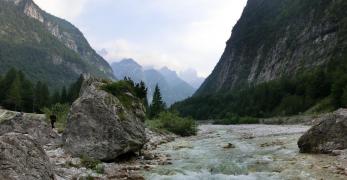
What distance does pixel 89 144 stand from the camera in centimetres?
3089

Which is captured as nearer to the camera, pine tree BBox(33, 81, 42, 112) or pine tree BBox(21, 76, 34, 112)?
pine tree BBox(21, 76, 34, 112)

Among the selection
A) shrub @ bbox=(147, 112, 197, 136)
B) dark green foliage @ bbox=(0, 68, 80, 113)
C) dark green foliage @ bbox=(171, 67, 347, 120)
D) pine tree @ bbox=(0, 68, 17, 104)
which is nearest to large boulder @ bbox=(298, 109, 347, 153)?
shrub @ bbox=(147, 112, 197, 136)

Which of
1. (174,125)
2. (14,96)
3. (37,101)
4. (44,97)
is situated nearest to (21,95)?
(37,101)

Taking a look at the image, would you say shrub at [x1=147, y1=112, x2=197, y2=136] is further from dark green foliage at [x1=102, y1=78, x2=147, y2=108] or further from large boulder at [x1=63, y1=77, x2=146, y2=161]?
large boulder at [x1=63, y1=77, x2=146, y2=161]

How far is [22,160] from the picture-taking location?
17734 mm

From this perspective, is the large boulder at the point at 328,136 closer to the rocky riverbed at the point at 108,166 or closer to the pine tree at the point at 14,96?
the rocky riverbed at the point at 108,166

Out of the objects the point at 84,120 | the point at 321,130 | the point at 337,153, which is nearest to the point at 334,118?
the point at 321,130

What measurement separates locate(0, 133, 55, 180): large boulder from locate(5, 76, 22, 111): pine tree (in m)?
111

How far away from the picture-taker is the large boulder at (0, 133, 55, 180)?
16734 mm

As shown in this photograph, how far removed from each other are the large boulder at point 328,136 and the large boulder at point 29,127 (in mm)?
22568

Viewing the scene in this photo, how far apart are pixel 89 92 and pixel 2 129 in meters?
11.1

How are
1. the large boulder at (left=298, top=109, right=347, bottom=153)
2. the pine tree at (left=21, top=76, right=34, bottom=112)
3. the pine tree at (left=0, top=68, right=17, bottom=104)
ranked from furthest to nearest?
the pine tree at (left=21, top=76, right=34, bottom=112) → the pine tree at (left=0, top=68, right=17, bottom=104) → the large boulder at (left=298, top=109, right=347, bottom=153)

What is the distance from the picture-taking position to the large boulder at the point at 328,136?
31578mm

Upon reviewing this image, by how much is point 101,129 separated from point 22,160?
13678 millimetres
